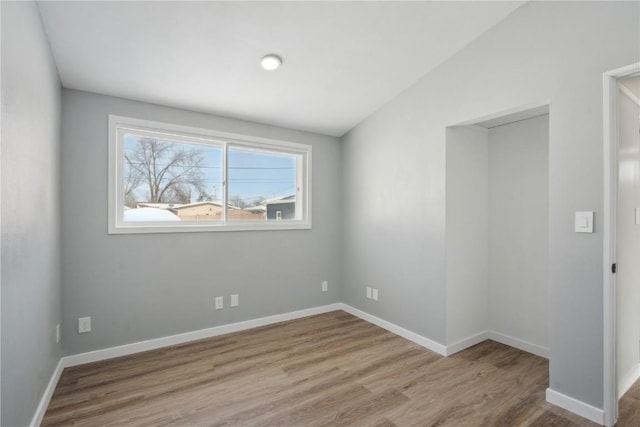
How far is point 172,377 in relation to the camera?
7.66ft

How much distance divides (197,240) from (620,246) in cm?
337

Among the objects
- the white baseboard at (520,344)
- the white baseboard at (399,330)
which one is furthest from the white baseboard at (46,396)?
the white baseboard at (520,344)

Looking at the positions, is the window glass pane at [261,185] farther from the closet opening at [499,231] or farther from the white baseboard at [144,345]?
the closet opening at [499,231]

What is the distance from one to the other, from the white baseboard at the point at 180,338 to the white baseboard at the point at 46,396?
0.16 m

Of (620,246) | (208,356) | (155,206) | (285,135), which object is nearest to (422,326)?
(620,246)

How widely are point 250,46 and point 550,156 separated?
7.53 ft

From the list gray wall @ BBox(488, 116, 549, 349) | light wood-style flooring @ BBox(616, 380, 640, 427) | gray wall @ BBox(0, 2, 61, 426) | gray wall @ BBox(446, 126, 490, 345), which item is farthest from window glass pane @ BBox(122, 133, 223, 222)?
light wood-style flooring @ BBox(616, 380, 640, 427)

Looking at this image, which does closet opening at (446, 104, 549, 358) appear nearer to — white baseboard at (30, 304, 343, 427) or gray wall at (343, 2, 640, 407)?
gray wall at (343, 2, 640, 407)

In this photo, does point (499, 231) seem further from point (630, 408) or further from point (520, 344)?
point (630, 408)

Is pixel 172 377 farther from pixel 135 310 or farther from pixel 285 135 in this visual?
pixel 285 135

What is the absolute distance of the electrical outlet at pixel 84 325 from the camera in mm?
2498

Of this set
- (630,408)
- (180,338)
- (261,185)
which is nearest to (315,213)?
(261,185)

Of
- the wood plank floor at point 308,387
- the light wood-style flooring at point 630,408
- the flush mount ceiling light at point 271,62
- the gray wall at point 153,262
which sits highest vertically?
the flush mount ceiling light at point 271,62

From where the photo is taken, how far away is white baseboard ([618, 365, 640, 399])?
205 cm
